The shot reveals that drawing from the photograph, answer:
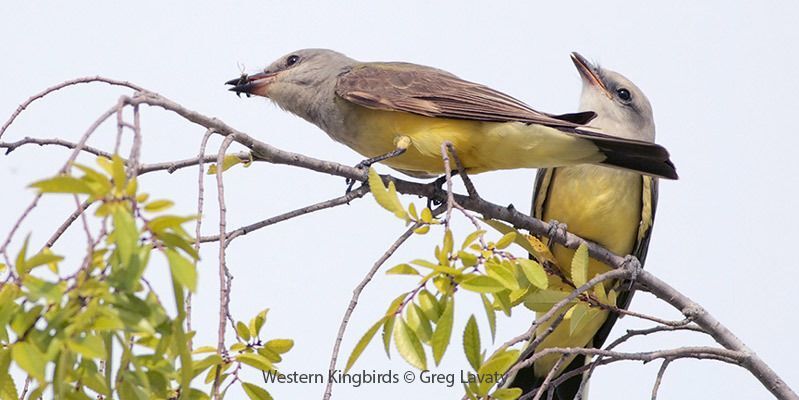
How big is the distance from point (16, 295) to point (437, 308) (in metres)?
1.17

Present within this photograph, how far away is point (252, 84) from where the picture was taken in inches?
264

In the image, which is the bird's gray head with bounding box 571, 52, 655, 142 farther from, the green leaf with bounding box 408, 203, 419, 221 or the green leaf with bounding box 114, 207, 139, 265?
the green leaf with bounding box 114, 207, 139, 265

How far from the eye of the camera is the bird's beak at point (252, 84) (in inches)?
262

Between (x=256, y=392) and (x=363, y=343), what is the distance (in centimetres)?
40

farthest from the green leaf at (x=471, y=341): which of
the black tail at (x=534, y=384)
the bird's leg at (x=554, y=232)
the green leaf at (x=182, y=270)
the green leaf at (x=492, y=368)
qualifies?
the black tail at (x=534, y=384)

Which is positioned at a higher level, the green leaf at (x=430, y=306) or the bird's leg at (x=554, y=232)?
the bird's leg at (x=554, y=232)

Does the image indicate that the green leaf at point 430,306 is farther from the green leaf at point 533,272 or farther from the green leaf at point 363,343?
the green leaf at point 533,272

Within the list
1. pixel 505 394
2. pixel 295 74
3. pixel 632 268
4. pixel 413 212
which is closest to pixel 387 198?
pixel 413 212

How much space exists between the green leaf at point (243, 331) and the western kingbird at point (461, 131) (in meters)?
2.13

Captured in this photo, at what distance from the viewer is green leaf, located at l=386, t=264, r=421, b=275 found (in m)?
3.00

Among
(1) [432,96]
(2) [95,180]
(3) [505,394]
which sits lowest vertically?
(3) [505,394]

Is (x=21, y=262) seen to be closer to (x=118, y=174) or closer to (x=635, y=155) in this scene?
(x=118, y=174)

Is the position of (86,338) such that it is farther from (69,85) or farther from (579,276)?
(579,276)

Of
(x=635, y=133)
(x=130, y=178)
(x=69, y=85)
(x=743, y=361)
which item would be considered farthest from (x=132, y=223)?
(x=635, y=133)
